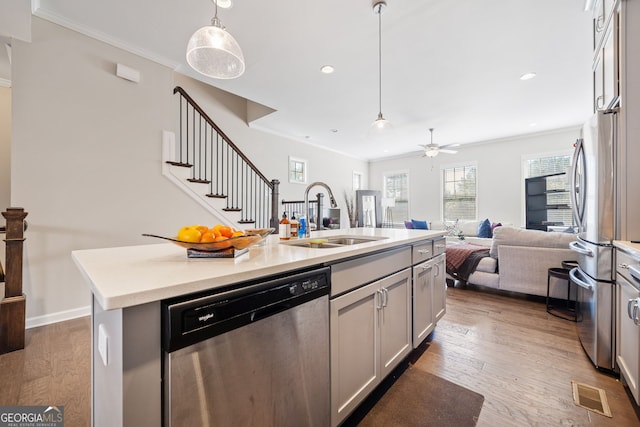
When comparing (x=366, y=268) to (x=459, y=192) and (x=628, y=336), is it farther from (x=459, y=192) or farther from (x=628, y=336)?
(x=459, y=192)

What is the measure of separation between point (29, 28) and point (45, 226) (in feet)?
5.83

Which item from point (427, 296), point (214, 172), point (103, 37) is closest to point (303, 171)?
point (214, 172)

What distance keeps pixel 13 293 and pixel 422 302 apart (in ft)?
10.7

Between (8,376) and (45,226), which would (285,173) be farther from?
(8,376)

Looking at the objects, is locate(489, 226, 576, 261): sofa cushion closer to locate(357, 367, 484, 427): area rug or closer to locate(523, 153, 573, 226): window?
locate(357, 367, 484, 427): area rug

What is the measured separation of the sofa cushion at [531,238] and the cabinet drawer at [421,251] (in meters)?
1.78

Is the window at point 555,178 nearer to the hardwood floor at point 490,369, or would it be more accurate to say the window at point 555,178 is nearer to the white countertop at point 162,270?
the hardwood floor at point 490,369

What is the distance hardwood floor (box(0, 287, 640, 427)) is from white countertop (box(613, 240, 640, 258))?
900mm

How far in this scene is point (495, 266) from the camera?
3539mm

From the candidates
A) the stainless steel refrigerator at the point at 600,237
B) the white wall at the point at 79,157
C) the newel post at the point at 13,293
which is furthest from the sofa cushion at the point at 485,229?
the newel post at the point at 13,293

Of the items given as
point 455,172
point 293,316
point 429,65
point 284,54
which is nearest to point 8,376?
point 293,316

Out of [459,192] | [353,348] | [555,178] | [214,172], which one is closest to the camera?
[353,348]

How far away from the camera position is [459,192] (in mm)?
7137

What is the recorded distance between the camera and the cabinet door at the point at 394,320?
Result: 1598 millimetres
